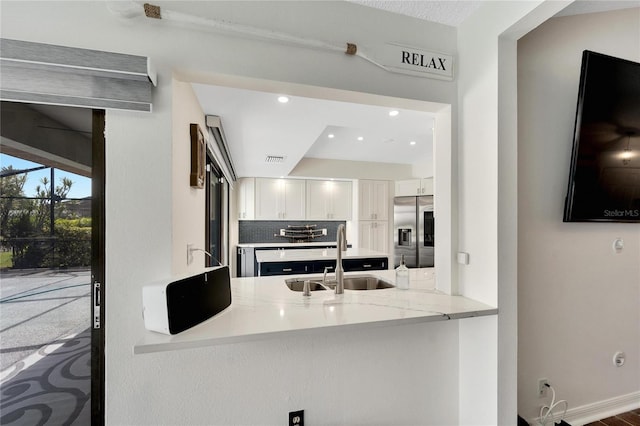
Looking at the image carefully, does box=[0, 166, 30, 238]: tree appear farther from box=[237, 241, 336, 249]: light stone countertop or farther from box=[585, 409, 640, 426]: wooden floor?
box=[237, 241, 336, 249]: light stone countertop

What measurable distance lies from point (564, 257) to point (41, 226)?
8.74ft

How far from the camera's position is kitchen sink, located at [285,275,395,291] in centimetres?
206

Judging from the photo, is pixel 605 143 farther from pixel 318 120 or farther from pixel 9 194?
pixel 9 194

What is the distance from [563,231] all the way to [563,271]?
0.79 ft

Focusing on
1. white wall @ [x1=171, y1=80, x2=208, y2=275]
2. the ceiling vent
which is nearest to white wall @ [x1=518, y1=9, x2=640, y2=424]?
white wall @ [x1=171, y1=80, x2=208, y2=275]

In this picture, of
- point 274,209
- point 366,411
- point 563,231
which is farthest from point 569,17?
point 274,209

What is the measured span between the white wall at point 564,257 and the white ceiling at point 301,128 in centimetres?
73

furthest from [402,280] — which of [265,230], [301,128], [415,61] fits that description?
[265,230]

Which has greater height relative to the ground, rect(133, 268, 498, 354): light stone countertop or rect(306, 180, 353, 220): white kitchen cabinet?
rect(306, 180, 353, 220): white kitchen cabinet

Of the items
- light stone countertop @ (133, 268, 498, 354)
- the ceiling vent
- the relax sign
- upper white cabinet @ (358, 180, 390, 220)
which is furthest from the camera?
upper white cabinet @ (358, 180, 390, 220)

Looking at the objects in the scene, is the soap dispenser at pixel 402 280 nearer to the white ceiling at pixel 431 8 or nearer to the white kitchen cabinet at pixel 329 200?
the white ceiling at pixel 431 8

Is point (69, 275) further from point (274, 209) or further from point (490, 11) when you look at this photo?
point (274, 209)

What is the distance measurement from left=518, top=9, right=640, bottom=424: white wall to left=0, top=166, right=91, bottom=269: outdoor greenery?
219 cm

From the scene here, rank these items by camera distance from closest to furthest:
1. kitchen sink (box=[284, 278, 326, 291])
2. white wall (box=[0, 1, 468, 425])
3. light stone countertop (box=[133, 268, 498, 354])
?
light stone countertop (box=[133, 268, 498, 354]), white wall (box=[0, 1, 468, 425]), kitchen sink (box=[284, 278, 326, 291])
